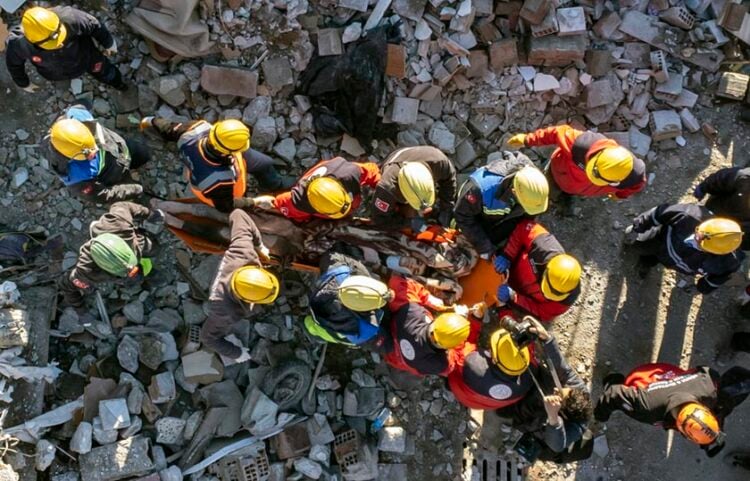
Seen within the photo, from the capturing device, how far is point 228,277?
5203mm

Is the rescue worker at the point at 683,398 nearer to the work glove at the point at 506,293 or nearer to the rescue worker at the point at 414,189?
the work glove at the point at 506,293

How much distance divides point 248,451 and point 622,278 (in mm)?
4521

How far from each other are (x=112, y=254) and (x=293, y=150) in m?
2.33

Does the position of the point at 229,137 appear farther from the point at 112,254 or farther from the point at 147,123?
the point at 147,123

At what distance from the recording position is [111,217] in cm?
548

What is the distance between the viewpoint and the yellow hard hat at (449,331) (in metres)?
4.94

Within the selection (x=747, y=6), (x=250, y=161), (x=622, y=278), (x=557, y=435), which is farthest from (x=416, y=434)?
(x=747, y=6)

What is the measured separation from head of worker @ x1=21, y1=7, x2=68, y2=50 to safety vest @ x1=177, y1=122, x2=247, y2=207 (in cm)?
→ 139

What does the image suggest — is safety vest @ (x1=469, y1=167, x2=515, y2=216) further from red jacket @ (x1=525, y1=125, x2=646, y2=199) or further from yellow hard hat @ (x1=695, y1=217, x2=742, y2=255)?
yellow hard hat @ (x1=695, y1=217, x2=742, y2=255)

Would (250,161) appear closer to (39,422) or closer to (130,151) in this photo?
(130,151)

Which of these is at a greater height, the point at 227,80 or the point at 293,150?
the point at 227,80

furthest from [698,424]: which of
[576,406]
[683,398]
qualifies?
[576,406]

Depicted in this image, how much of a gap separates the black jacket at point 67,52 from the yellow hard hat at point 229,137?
174cm

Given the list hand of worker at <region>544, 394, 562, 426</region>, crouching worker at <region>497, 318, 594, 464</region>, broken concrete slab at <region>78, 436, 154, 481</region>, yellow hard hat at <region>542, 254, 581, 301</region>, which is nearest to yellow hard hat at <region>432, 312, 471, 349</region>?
crouching worker at <region>497, 318, 594, 464</region>
